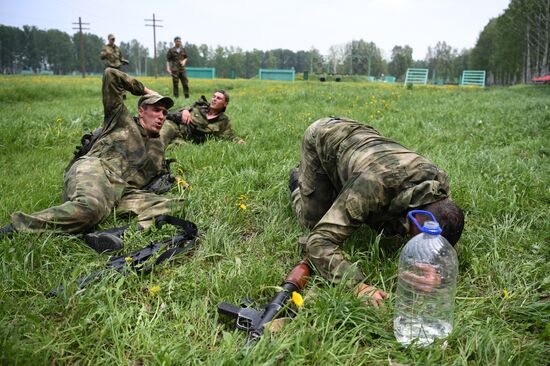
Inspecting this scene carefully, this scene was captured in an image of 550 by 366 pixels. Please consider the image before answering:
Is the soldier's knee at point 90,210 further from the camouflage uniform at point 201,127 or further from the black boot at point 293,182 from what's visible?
the camouflage uniform at point 201,127

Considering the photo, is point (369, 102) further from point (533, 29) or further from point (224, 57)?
point (224, 57)

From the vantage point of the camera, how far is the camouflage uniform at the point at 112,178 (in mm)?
3178

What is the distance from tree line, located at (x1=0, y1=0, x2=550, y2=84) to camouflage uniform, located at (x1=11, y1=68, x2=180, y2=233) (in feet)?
153

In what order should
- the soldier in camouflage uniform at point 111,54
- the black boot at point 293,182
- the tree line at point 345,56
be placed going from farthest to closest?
the tree line at point 345,56 < the soldier in camouflage uniform at point 111,54 < the black boot at point 293,182

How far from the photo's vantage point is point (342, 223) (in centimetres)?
258

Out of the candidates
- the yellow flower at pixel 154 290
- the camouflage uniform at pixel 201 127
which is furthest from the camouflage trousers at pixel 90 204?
the camouflage uniform at pixel 201 127

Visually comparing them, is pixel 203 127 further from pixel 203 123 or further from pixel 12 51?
pixel 12 51

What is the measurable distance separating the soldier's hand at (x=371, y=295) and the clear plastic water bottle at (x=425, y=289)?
10 cm

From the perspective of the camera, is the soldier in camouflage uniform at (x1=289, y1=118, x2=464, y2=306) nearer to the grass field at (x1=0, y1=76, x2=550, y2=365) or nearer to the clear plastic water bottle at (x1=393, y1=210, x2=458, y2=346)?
the clear plastic water bottle at (x1=393, y1=210, x2=458, y2=346)

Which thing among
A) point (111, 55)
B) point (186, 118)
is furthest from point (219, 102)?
point (111, 55)

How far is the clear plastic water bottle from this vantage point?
2.23 m

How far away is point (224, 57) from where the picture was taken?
11838 cm

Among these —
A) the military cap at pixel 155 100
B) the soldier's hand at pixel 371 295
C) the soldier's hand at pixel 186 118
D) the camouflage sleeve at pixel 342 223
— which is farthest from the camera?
the soldier's hand at pixel 186 118

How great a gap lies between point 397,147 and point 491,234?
129 cm
